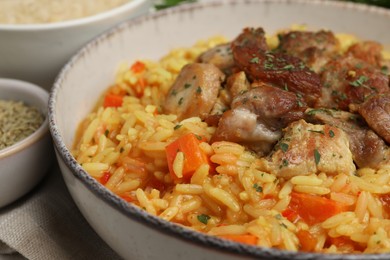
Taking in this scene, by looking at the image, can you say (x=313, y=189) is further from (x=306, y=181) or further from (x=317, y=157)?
(x=317, y=157)

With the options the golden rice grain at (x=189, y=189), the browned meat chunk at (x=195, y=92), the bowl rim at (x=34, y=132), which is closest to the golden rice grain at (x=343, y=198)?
the golden rice grain at (x=189, y=189)

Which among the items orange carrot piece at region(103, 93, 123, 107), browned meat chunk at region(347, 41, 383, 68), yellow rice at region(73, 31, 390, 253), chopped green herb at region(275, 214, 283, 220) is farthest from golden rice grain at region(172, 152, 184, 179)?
browned meat chunk at region(347, 41, 383, 68)

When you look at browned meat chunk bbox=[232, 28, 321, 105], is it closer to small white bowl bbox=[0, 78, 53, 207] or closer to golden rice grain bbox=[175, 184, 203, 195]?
golden rice grain bbox=[175, 184, 203, 195]

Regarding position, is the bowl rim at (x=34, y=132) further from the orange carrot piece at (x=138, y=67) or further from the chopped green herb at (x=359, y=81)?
the chopped green herb at (x=359, y=81)

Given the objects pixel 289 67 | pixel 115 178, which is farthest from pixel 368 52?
pixel 115 178

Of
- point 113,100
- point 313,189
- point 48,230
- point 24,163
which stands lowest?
point 48,230

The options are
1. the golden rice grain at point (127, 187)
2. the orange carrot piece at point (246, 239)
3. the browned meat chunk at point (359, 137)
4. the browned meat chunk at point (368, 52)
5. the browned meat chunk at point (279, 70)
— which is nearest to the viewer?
the orange carrot piece at point (246, 239)
